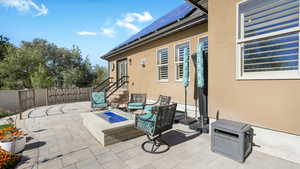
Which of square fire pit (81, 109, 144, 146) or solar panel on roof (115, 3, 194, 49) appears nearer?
square fire pit (81, 109, 144, 146)

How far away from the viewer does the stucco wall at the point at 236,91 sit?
250 centimetres

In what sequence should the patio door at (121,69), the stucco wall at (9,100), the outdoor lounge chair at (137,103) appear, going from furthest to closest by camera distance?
the patio door at (121,69), the stucco wall at (9,100), the outdoor lounge chair at (137,103)

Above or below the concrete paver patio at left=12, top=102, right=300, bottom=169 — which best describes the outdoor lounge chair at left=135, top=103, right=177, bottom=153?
above

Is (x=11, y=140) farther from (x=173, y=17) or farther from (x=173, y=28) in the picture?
(x=173, y=17)

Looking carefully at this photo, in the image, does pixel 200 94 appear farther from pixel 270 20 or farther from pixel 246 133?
pixel 270 20

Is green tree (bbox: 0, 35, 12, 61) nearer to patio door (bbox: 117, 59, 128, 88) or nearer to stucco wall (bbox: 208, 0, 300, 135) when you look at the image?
patio door (bbox: 117, 59, 128, 88)

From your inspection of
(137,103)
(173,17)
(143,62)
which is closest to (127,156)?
(137,103)

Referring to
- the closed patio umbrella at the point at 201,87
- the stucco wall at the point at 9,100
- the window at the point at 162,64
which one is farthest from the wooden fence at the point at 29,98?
the closed patio umbrella at the point at 201,87

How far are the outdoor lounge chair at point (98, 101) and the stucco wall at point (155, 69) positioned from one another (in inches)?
89.2

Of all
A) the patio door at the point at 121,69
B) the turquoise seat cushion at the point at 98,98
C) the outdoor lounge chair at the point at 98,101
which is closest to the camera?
the outdoor lounge chair at the point at 98,101

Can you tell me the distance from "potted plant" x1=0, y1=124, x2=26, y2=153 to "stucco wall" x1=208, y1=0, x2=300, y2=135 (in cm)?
492

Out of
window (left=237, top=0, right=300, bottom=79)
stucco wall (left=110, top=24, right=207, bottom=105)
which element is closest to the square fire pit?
stucco wall (left=110, top=24, right=207, bottom=105)

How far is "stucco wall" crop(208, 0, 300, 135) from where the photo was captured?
2.50m

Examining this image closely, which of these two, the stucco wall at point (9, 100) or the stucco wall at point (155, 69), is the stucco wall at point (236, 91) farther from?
the stucco wall at point (9, 100)
